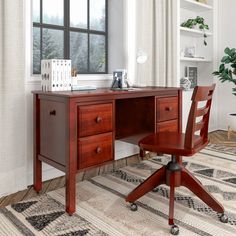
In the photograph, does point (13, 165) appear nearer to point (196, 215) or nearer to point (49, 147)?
point (49, 147)

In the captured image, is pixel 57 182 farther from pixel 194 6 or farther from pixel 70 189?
pixel 194 6

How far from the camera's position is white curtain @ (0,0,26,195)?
1966 millimetres

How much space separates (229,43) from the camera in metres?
4.22

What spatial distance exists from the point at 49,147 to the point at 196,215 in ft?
3.41

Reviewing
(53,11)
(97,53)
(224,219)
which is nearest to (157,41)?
(97,53)

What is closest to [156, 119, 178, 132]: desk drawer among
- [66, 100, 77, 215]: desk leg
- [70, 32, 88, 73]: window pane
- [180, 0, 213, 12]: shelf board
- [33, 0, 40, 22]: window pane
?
[66, 100, 77, 215]: desk leg

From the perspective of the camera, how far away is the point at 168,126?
251 cm

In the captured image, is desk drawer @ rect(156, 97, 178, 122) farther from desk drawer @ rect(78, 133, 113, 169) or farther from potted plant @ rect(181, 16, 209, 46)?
potted plant @ rect(181, 16, 209, 46)

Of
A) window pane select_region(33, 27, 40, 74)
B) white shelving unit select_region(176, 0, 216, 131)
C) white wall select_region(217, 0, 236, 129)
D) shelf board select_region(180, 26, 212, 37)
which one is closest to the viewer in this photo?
window pane select_region(33, 27, 40, 74)

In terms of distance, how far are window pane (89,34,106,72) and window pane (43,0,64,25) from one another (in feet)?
1.32

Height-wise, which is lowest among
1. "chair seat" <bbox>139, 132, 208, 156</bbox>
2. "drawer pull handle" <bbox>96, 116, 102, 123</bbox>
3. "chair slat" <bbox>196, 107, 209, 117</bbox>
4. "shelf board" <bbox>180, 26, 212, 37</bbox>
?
"chair seat" <bbox>139, 132, 208, 156</bbox>

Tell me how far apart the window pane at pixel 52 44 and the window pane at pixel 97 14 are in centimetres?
42

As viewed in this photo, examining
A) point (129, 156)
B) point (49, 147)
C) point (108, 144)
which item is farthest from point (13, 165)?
point (129, 156)

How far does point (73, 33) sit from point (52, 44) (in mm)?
282
